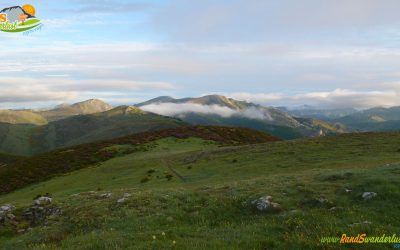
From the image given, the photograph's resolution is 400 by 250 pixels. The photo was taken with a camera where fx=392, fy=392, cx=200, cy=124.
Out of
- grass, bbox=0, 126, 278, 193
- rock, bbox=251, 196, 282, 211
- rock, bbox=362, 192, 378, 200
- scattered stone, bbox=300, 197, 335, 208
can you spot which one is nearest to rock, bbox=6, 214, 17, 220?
rock, bbox=251, 196, 282, 211

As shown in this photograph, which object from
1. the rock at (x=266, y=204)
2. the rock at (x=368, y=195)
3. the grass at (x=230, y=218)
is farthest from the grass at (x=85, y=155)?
the rock at (x=368, y=195)

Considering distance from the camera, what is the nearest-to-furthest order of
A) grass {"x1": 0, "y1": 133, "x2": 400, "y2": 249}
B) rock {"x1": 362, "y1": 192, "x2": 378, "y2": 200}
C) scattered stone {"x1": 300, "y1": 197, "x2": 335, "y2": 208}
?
grass {"x1": 0, "y1": 133, "x2": 400, "y2": 249}, scattered stone {"x1": 300, "y1": 197, "x2": 335, "y2": 208}, rock {"x1": 362, "y1": 192, "x2": 378, "y2": 200}

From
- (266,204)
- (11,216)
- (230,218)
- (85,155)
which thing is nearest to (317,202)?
(266,204)

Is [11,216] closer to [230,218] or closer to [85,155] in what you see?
[230,218]

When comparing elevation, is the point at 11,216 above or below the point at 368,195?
below

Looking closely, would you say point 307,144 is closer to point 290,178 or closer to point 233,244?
point 290,178

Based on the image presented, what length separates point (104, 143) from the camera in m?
88.7

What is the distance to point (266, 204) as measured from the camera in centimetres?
2298

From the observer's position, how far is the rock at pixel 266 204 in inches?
890

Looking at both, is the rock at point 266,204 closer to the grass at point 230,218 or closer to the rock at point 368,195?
the grass at point 230,218

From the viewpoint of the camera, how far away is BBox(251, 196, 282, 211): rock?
22.6 meters

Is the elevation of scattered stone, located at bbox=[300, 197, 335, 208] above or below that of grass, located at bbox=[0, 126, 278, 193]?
above

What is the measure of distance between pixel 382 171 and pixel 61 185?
139 ft

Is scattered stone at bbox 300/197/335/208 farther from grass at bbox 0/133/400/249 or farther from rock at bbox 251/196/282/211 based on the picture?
rock at bbox 251/196/282/211
